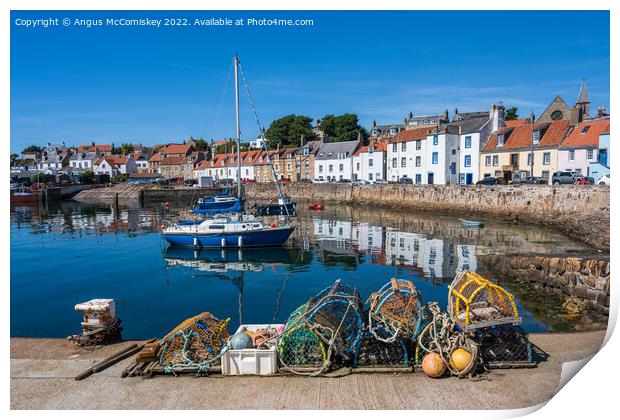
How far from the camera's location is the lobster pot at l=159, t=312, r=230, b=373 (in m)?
7.40

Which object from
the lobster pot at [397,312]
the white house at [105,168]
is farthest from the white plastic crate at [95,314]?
the white house at [105,168]

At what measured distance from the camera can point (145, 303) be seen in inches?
586

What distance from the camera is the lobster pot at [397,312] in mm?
7695

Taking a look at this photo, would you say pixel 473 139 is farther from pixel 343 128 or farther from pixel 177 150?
pixel 177 150

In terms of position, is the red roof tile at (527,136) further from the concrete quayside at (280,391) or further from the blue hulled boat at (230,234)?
the concrete quayside at (280,391)

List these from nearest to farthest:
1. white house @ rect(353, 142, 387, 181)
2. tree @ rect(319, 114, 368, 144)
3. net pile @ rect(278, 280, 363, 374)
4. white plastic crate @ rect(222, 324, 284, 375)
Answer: white plastic crate @ rect(222, 324, 284, 375)
net pile @ rect(278, 280, 363, 374)
white house @ rect(353, 142, 387, 181)
tree @ rect(319, 114, 368, 144)

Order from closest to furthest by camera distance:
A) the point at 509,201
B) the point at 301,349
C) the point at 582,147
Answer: the point at 301,349 < the point at 509,201 < the point at 582,147

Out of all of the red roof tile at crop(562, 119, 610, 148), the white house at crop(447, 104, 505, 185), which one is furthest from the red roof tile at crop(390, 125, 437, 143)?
the red roof tile at crop(562, 119, 610, 148)

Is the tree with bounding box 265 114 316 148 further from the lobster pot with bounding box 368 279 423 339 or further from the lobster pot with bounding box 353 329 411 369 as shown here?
the lobster pot with bounding box 353 329 411 369

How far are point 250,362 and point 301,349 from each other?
0.83 meters

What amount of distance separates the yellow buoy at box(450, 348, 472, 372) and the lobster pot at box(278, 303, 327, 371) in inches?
78.2

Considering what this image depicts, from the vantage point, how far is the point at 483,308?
8.15m

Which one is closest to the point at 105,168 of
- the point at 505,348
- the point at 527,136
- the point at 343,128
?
the point at 343,128

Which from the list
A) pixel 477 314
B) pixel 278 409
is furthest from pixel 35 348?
pixel 477 314
